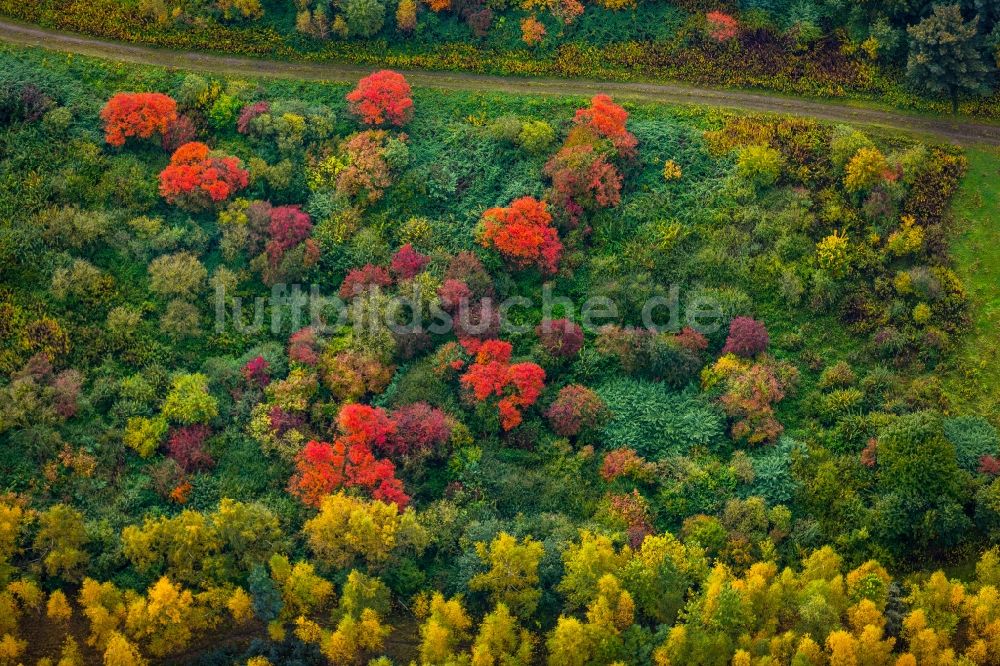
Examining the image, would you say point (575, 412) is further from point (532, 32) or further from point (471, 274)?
Result: point (532, 32)

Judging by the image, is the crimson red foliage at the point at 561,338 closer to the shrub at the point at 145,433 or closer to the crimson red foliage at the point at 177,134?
the shrub at the point at 145,433

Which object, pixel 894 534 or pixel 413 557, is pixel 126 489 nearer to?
pixel 413 557

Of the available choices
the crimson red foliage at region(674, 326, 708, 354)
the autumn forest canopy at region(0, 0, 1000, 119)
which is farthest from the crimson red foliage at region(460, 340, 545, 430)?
the autumn forest canopy at region(0, 0, 1000, 119)

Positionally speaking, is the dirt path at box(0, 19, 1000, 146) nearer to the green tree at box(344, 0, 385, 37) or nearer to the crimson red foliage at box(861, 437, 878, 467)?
the green tree at box(344, 0, 385, 37)

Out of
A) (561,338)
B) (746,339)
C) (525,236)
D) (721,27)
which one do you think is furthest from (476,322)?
(721,27)

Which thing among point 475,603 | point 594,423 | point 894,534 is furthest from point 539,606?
point 894,534

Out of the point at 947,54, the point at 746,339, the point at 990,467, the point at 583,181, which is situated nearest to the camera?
the point at 990,467

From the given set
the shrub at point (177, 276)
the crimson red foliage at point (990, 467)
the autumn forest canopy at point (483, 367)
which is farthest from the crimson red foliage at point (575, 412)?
the shrub at point (177, 276)
